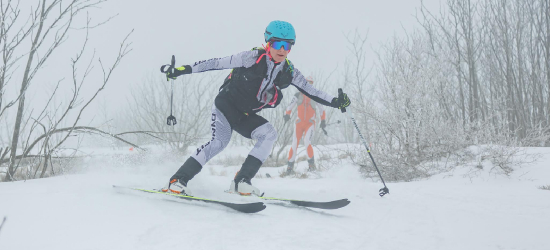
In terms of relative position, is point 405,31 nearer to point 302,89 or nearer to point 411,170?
point 411,170

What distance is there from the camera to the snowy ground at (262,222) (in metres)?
1.64

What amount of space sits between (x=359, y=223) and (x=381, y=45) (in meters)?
5.82

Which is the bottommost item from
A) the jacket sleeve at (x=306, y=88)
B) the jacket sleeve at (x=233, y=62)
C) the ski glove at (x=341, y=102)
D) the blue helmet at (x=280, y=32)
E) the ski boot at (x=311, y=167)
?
the ski boot at (x=311, y=167)

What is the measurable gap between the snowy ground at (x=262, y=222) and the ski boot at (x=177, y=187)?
15 cm

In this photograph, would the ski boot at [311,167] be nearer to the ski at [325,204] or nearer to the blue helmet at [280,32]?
the ski at [325,204]

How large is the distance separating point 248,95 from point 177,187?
987 millimetres

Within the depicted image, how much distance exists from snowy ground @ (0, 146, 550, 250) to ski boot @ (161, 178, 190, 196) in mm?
149

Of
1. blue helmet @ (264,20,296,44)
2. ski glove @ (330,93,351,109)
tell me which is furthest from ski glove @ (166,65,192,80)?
ski glove @ (330,93,351,109)

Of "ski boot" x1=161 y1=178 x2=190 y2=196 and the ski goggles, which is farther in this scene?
the ski goggles

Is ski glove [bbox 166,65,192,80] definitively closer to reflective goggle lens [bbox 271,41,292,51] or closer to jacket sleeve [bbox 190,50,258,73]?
jacket sleeve [bbox 190,50,258,73]

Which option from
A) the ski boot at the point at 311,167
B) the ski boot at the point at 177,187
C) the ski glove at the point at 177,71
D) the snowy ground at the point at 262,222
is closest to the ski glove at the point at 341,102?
the snowy ground at the point at 262,222

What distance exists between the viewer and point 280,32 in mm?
2928

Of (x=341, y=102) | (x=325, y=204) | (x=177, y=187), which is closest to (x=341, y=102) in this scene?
(x=341, y=102)

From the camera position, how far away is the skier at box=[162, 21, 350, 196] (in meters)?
2.92
